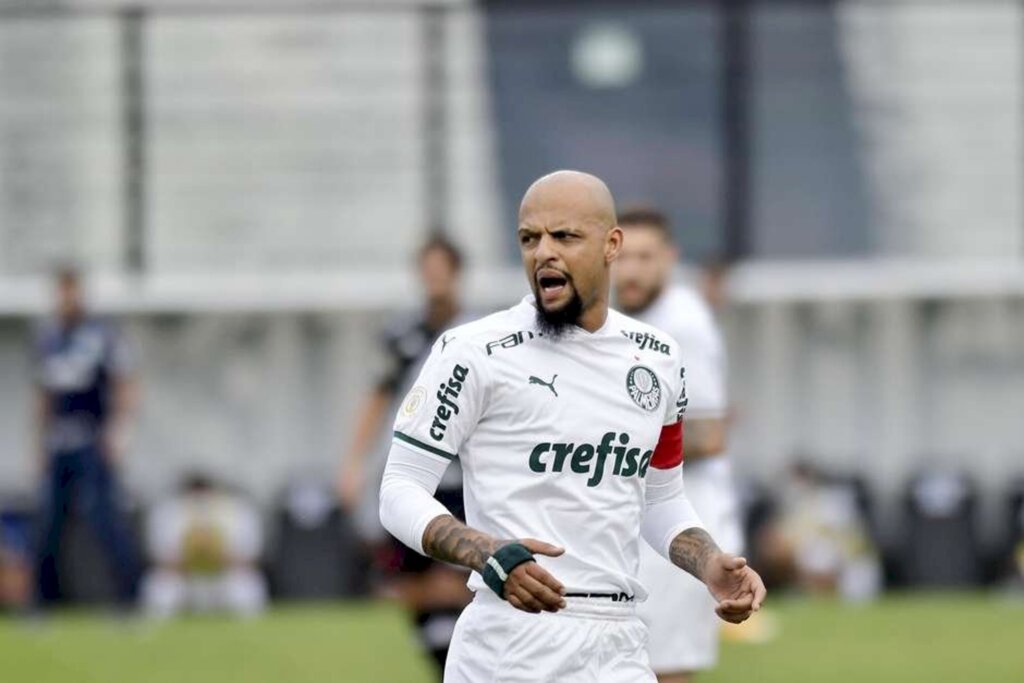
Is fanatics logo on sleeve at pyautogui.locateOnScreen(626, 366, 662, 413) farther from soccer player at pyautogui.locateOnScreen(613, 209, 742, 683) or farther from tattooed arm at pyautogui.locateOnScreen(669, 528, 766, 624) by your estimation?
soccer player at pyautogui.locateOnScreen(613, 209, 742, 683)

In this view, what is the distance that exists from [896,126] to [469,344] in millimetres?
15596

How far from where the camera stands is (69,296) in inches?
610

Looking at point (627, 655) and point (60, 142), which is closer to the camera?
point (627, 655)

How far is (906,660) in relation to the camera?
13.8m

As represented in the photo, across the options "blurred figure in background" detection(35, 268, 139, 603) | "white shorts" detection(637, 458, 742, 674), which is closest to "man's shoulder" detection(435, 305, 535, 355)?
"white shorts" detection(637, 458, 742, 674)

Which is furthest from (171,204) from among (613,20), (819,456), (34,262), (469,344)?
(469,344)

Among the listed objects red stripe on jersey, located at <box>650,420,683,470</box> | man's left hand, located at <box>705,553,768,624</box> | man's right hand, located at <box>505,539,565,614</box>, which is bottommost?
man's left hand, located at <box>705,553,768,624</box>

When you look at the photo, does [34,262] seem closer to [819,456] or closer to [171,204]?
[171,204]

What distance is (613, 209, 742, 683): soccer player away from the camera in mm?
8062

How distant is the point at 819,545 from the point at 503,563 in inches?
527

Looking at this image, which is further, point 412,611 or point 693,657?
point 412,611

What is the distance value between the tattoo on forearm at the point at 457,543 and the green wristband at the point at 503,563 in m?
0.07

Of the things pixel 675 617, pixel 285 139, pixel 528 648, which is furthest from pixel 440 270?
pixel 285 139

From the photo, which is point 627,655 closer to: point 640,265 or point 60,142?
point 640,265
